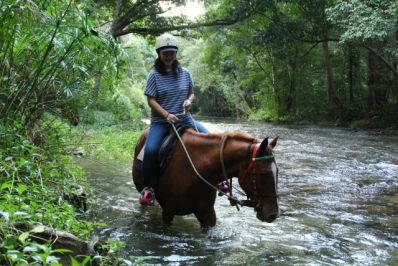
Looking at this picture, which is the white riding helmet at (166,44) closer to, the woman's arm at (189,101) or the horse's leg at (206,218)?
the woman's arm at (189,101)

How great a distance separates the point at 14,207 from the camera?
316 cm

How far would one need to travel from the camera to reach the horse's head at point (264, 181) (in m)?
4.38

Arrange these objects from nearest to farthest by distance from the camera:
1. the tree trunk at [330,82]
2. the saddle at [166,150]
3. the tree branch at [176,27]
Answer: the saddle at [166,150] → the tree branch at [176,27] → the tree trunk at [330,82]

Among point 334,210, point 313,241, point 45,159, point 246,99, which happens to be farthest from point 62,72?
point 246,99

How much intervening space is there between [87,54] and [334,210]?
456cm

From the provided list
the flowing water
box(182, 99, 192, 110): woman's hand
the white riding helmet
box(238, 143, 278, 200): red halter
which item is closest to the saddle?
box(182, 99, 192, 110): woman's hand

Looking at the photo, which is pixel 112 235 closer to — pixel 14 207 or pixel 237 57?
pixel 14 207

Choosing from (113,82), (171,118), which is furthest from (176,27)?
(171,118)

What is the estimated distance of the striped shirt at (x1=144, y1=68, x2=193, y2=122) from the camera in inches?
216

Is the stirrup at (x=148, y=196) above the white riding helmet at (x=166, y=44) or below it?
below

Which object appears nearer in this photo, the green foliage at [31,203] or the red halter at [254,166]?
the green foliage at [31,203]

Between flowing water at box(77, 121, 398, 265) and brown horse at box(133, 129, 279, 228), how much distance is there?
430 millimetres

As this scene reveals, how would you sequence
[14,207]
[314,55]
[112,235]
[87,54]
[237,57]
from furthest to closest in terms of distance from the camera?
[237,57] → [314,55] → [112,235] → [87,54] → [14,207]

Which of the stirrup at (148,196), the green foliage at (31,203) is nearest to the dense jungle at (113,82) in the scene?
the green foliage at (31,203)
